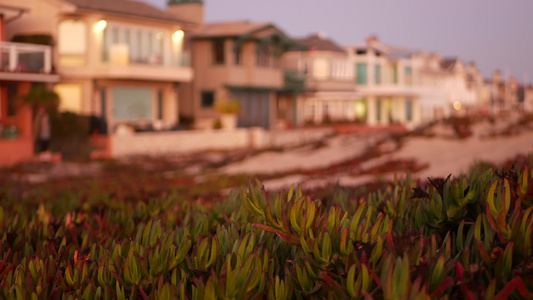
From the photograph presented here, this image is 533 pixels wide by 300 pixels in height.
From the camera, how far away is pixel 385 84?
215ft

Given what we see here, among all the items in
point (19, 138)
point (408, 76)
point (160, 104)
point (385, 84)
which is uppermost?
point (408, 76)

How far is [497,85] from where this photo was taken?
382 ft

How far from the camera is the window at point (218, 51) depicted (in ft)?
150

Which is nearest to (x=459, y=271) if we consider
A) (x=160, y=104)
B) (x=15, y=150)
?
(x=15, y=150)

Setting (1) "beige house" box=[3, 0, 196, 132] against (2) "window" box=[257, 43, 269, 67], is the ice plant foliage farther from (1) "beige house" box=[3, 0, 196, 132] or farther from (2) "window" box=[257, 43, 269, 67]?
(2) "window" box=[257, 43, 269, 67]

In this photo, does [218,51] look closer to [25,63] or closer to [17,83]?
[17,83]

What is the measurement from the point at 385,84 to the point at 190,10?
26334 millimetres

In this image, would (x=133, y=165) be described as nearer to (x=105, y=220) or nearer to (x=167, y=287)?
(x=105, y=220)

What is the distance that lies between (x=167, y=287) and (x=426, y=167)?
1836cm

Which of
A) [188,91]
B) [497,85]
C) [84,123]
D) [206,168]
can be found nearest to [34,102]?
[84,123]

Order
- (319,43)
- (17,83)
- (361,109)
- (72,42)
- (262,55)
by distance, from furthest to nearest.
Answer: (361,109), (319,43), (262,55), (72,42), (17,83)

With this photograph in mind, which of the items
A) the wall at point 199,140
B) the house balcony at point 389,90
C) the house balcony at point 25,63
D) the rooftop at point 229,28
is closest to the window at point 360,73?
the house balcony at point 389,90

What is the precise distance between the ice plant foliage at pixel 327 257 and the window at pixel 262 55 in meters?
42.9

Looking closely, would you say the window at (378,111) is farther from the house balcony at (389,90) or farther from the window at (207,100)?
the window at (207,100)
